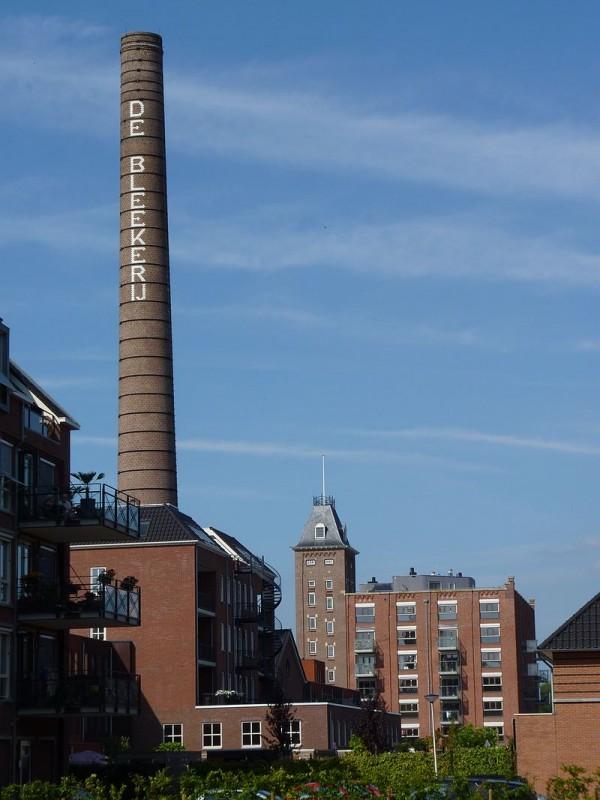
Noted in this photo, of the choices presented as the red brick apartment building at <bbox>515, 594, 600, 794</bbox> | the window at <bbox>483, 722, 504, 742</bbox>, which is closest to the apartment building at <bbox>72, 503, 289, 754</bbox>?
the red brick apartment building at <bbox>515, 594, 600, 794</bbox>

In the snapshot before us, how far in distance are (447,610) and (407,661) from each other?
18.5 ft

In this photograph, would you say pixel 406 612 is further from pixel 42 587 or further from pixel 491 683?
pixel 42 587

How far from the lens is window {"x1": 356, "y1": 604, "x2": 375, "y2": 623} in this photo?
12538 centimetres

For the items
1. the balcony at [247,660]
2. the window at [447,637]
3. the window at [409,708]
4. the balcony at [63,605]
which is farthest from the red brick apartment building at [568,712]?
the window at [409,708]

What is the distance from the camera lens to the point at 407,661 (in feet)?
402

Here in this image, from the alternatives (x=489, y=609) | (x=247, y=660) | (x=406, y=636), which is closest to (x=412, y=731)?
(x=406, y=636)

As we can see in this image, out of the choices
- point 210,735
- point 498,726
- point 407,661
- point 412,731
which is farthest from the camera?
point 407,661

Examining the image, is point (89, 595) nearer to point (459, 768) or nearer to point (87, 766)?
point (87, 766)

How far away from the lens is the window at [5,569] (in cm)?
4116

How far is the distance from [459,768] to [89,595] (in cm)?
1334

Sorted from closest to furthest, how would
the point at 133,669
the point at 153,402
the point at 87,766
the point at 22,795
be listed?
the point at 22,795
the point at 87,766
the point at 133,669
the point at 153,402

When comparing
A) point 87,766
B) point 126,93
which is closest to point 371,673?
point 126,93

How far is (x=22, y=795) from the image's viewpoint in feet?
71.2

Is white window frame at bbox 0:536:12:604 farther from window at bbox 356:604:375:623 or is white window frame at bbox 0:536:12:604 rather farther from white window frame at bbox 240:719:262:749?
window at bbox 356:604:375:623
